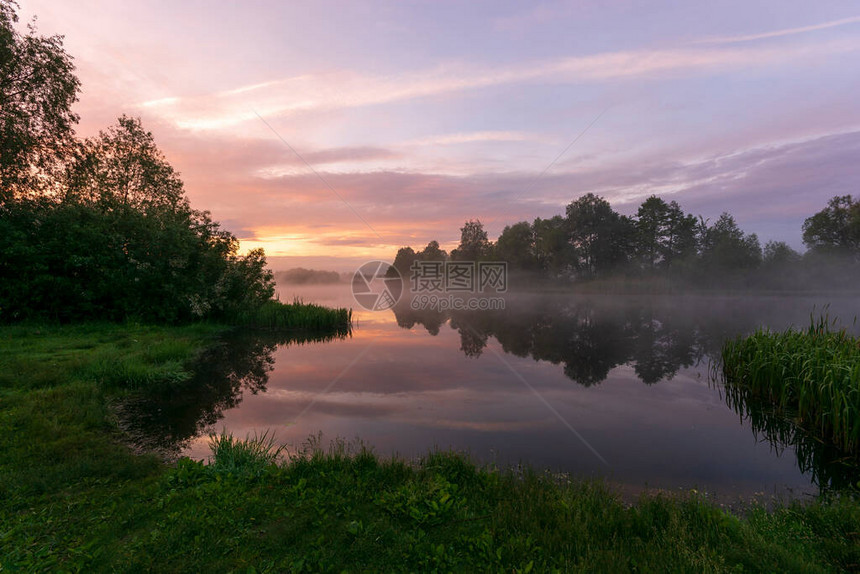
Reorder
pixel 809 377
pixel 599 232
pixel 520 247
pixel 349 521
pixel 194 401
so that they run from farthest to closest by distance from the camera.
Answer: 1. pixel 520 247
2. pixel 599 232
3. pixel 194 401
4. pixel 809 377
5. pixel 349 521

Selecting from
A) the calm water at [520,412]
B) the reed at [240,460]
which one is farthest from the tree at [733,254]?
the reed at [240,460]

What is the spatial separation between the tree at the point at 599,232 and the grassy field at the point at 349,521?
8910 cm

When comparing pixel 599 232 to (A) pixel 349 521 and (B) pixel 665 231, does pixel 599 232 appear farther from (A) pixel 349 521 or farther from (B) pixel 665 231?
(A) pixel 349 521

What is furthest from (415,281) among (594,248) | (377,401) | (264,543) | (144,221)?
(264,543)

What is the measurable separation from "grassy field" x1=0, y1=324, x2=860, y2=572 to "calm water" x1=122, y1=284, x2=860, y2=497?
182cm

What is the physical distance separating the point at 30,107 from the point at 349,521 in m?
39.4

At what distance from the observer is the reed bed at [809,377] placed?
8703mm

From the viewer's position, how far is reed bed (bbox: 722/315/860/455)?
28.6 ft

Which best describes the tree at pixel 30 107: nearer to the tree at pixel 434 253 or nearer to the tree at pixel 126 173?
the tree at pixel 126 173

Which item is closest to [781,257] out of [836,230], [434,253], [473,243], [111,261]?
[836,230]

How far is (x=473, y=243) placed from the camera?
11300cm

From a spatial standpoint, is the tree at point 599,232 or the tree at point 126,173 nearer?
the tree at point 126,173

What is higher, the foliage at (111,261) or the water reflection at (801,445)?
the foliage at (111,261)

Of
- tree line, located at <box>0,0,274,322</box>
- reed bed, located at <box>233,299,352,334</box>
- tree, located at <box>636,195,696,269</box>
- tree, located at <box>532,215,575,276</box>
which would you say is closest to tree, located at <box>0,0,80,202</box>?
tree line, located at <box>0,0,274,322</box>
